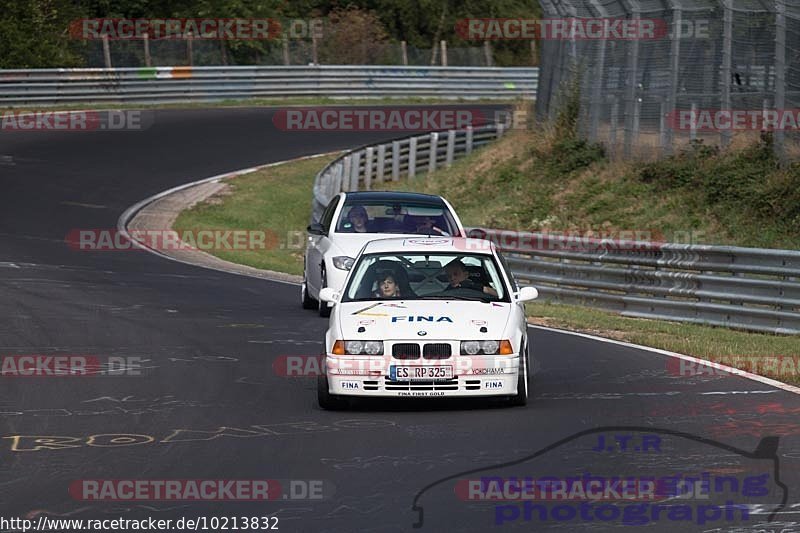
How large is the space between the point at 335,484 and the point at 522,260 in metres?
13.5

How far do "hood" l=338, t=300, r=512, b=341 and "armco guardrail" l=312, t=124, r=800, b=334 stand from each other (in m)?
6.32

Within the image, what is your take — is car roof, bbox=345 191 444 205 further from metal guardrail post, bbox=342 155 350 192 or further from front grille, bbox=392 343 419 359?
metal guardrail post, bbox=342 155 350 192

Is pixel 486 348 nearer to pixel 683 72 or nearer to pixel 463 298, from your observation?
pixel 463 298

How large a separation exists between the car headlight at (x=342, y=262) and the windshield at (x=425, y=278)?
4.56m

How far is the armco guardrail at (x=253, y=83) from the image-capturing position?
4500 cm

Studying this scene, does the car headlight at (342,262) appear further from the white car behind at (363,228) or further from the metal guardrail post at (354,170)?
the metal guardrail post at (354,170)

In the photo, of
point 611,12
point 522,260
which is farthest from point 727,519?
Answer: point 611,12

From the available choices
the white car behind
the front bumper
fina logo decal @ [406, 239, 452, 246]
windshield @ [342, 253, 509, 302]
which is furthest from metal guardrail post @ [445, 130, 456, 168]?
the front bumper

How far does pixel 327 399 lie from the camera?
36.8 ft

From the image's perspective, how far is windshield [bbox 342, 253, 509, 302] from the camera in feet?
39.6

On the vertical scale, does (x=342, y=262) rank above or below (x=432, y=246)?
below

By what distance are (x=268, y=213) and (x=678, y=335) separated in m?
17.7

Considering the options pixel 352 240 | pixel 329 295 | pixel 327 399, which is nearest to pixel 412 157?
pixel 352 240

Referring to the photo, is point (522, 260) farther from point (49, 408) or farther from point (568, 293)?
point (49, 408)
